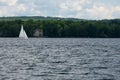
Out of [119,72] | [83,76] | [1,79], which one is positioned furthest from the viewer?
[119,72]

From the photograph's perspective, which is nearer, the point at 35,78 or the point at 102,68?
the point at 35,78

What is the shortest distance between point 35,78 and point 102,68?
1298 centimetres

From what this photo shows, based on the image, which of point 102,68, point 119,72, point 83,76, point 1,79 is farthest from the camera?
point 102,68

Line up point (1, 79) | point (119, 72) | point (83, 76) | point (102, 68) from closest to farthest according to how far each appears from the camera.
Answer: point (1, 79) < point (83, 76) < point (119, 72) < point (102, 68)

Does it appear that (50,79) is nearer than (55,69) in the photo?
Yes

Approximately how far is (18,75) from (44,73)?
3452 millimetres

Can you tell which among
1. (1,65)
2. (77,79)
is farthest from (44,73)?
(1,65)

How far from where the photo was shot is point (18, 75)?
5197 cm

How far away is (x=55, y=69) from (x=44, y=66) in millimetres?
4199

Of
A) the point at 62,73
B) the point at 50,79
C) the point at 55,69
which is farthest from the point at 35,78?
the point at 55,69

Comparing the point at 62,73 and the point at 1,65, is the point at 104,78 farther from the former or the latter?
the point at 1,65

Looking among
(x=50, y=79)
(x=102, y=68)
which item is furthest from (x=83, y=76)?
(x=102, y=68)

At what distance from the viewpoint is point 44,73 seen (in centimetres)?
5409

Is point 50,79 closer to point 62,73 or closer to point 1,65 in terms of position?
point 62,73
